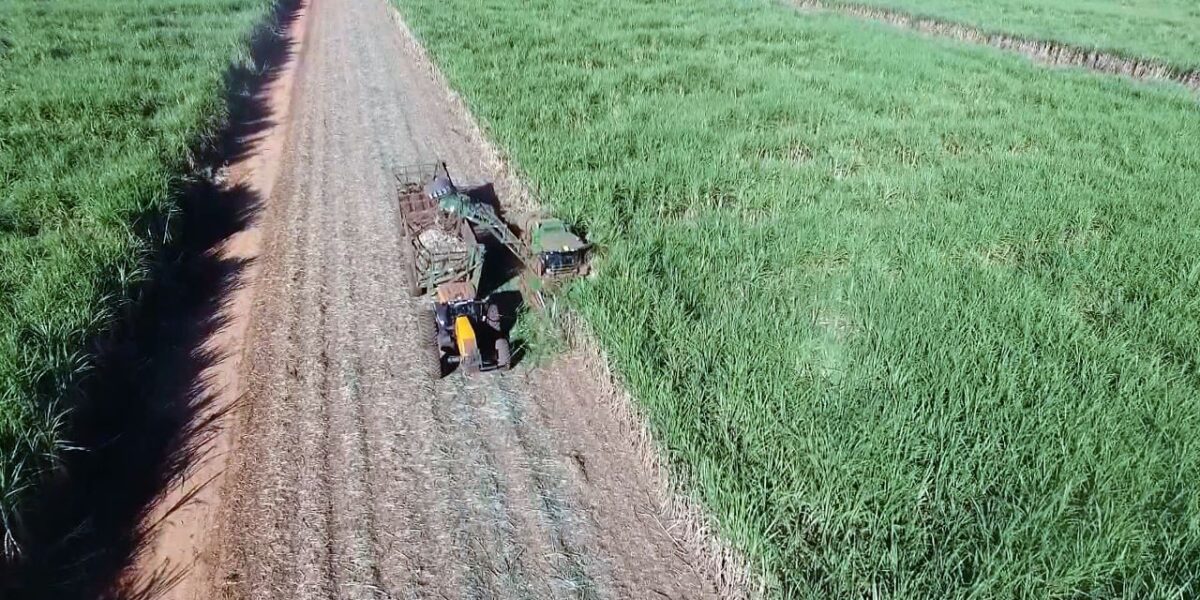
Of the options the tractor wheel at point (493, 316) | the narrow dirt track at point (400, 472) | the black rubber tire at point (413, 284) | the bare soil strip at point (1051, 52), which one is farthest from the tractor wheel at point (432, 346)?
the bare soil strip at point (1051, 52)

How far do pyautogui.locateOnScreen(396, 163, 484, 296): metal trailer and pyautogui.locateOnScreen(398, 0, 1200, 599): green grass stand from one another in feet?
3.92

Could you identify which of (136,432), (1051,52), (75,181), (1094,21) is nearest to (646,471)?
(136,432)

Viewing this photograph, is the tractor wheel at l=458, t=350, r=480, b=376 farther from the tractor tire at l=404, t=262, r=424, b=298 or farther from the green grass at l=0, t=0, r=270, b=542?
the green grass at l=0, t=0, r=270, b=542

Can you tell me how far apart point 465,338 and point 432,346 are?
2.28 ft

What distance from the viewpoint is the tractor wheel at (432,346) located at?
591 cm

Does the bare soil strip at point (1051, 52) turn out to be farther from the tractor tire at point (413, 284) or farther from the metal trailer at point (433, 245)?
the tractor tire at point (413, 284)

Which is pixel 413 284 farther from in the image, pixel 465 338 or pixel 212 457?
pixel 212 457

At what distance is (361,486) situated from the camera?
189 inches

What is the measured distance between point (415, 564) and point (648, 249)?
379 centimetres

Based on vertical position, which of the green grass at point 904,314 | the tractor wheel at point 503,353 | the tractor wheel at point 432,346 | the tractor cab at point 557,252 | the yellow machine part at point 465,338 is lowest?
the tractor wheel at point 432,346

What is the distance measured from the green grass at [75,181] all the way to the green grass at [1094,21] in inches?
849

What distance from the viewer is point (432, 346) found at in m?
6.30

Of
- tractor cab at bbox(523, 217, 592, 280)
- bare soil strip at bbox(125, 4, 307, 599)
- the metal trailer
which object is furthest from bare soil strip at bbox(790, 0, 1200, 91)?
bare soil strip at bbox(125, 4, 307, 599)

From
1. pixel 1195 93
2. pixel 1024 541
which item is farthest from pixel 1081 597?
pixel 1195 93
